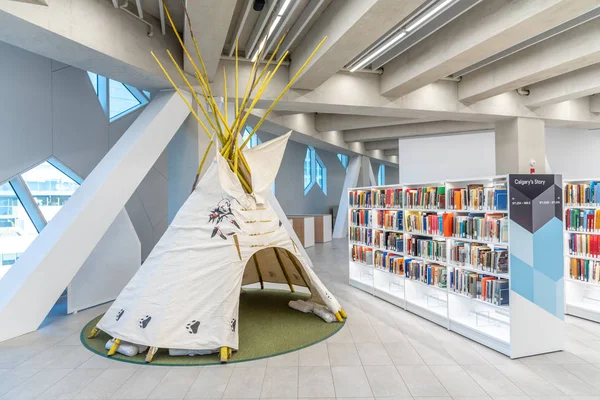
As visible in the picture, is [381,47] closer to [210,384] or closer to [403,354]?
[403,354]

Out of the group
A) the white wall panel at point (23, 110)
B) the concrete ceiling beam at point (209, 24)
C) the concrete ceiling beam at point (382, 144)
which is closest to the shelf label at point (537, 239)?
the concrete ceiling beam at point (209, 24)

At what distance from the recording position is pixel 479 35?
5012 mm

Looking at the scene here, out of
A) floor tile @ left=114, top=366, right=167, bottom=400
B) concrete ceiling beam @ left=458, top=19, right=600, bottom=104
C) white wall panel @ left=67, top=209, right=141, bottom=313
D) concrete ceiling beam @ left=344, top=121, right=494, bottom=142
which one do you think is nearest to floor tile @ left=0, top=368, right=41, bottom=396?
floor tile @ left=114, top=366, right=167, bottom=400

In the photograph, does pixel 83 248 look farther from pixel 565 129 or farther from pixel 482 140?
pixel 565 129

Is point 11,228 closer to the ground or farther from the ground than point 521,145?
closer to the ground

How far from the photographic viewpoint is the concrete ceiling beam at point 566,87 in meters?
6.77

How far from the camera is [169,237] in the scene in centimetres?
448

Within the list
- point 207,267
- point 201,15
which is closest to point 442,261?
point 207,267

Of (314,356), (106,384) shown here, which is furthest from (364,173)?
(106,384)

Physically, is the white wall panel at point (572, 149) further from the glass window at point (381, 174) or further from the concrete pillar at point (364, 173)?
the glass window at point (381, 174)

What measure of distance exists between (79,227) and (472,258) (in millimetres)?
4670

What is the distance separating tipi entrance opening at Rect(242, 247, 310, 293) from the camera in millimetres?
6171

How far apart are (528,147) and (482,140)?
118cm

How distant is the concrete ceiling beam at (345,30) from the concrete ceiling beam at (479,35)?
119 cm
